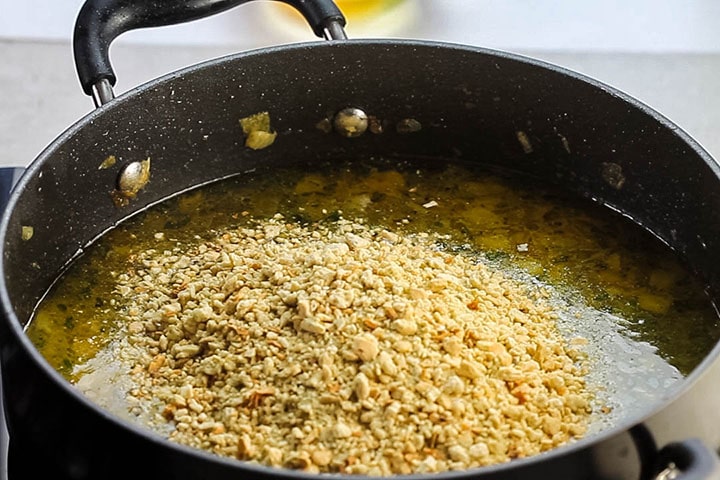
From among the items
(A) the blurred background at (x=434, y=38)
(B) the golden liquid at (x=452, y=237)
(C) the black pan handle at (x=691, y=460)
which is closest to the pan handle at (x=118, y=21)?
(B) the golden liquid at (x=452, y=237)

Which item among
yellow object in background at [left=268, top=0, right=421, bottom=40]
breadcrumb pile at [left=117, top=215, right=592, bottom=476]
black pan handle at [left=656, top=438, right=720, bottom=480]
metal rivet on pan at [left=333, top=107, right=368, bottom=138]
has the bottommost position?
breadcrumb pile at [left=117, top=215, right=592, bottom=476]

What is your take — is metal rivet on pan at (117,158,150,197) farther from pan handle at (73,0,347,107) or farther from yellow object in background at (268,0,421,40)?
yellow object in background at (268,0,421,40)

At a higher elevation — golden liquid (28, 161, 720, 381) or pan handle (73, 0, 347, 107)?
pan handle (73, 0, 347, 107)

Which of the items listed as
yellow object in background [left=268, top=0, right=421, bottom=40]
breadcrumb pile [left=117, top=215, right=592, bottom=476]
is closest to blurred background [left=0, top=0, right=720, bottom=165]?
yellow object in background [left=268, top=0, right=421, bottom=40]

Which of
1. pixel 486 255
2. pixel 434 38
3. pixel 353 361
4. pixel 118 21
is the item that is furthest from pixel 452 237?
pixel 434 38

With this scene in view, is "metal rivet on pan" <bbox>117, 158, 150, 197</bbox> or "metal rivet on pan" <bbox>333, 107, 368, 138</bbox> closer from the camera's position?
"metal rivet on pan" <bbox>117, 158, 150, 197</bbox>

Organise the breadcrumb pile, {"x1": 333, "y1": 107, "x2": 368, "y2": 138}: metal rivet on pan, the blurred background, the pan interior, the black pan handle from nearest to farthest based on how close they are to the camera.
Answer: the black pan handle < the breadcrumb pile < the pan interior < {"x1": 333, "y1": 107, "x2": 368, "y2": 138}: metal rivet on pan < the blurred background
